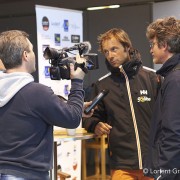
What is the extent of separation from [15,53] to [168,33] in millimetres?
711

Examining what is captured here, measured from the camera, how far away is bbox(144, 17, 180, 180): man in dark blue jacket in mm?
1547

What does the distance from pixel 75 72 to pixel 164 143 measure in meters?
0.54

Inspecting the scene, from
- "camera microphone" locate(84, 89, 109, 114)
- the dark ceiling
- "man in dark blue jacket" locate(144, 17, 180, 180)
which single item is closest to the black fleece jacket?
"camera microphone" locate(84, 89, 109, 114)

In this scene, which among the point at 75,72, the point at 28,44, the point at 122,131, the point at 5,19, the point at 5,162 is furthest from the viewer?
the point at 5,19

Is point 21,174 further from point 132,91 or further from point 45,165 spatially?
point 132,91

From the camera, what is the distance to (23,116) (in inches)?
61.1

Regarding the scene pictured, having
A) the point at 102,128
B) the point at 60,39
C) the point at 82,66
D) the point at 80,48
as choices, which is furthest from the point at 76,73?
the point at 60,39

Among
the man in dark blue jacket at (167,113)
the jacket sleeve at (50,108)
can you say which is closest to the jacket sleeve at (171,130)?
the man in dark blue jacket at (167,113)

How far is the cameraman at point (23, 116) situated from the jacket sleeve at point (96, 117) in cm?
56

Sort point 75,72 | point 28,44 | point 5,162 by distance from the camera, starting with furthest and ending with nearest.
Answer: point 75,72, point 28,44, point 5,162

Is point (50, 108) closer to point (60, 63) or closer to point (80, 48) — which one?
point (60, 63)

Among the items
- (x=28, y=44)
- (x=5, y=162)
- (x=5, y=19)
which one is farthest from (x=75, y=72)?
(x=5, y=19)

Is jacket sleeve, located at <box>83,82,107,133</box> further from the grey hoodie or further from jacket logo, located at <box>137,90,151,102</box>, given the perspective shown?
the grey hoodie

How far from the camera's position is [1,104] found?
157cm
